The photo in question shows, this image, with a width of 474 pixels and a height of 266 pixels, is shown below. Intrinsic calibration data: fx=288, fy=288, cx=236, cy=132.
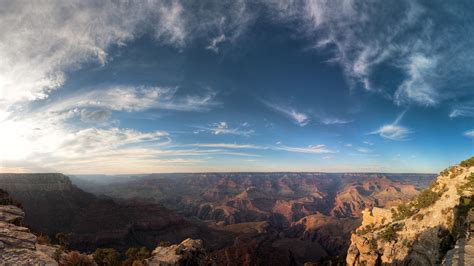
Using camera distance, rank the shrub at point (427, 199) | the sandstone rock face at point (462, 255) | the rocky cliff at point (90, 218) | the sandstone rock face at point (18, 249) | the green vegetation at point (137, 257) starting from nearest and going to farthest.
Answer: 1. the sandstone rock face at point (18, 249)
2. the sandstone rock face at point (462, 255)
3. the green vegetation at point (137, 257)
4. the shrub at point (427, 199)
5. the rocky cliff at point (90, 218)

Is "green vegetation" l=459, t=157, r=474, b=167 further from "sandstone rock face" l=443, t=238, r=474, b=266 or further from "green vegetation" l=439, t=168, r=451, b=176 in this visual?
"sandstone rock face" l=443, t=238, r=474, b=266

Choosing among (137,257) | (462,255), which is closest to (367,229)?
(462,255)

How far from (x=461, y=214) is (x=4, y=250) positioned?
130ft

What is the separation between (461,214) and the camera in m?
30.0

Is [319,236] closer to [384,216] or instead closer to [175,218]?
[175,218]

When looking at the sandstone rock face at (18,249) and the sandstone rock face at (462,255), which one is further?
the sandstone rock face at (462,255)

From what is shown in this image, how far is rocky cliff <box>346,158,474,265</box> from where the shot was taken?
30.0m

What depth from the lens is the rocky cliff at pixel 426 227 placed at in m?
30.0

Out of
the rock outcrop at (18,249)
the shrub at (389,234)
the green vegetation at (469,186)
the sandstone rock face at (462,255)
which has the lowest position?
the shrub at (389,234)

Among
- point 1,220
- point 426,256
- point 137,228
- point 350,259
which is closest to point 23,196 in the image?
point 137,228

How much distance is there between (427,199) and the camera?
131 ft

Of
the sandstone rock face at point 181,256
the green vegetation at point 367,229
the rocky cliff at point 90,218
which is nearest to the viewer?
the sandstone rock face at point 181,256

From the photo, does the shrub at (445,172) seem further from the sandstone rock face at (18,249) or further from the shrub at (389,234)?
the sandstone rock face at (18,249)

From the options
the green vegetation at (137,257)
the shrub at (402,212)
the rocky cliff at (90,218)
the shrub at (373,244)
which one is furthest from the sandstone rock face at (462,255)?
the rocky cliff at (90,218)
